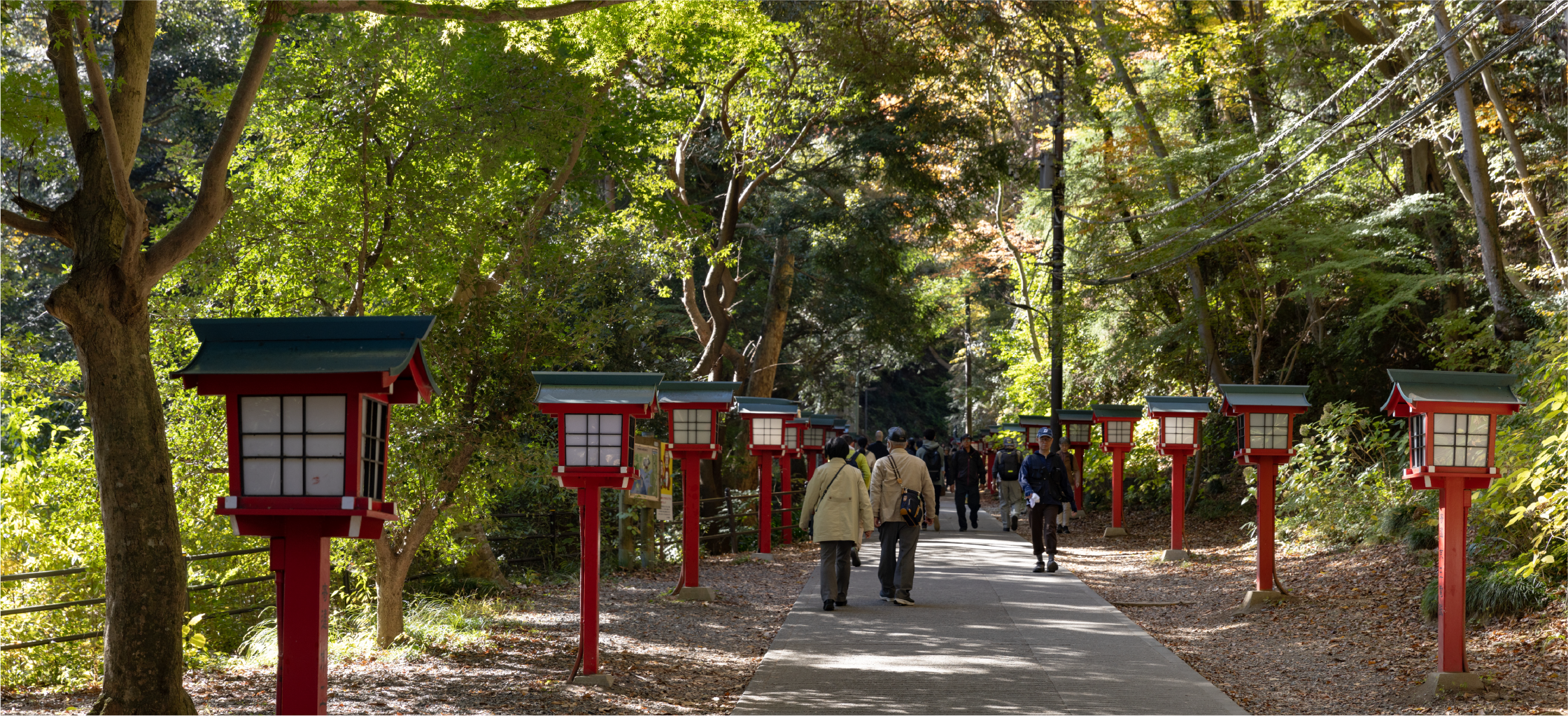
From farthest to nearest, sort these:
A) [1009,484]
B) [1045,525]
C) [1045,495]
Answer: [1009,484], [1045,525], [1045,495]

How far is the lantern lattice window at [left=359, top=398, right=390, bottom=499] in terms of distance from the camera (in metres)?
5.17

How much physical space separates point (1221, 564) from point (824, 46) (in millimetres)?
10066

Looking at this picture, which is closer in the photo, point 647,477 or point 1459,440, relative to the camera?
point 1459,440

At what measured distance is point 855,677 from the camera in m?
8.12

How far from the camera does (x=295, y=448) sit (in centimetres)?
507

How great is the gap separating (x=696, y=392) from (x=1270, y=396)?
677cm

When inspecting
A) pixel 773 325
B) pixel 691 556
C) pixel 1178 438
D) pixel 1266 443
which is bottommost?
pixel 691 556

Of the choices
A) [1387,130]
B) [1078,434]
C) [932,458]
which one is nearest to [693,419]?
[932,458]

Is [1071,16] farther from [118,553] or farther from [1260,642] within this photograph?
[118,553]

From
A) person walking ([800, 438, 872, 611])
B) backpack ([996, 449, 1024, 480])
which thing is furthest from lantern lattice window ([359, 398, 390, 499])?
backpack ([996, 449, 1024, 480])

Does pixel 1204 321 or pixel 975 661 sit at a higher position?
pixel 1204 321

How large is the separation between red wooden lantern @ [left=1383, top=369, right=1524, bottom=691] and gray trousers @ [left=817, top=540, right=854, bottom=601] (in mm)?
5337

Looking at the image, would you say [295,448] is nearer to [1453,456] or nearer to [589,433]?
[589,433]

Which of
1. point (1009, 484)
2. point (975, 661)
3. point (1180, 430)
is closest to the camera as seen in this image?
point (975, 661)
